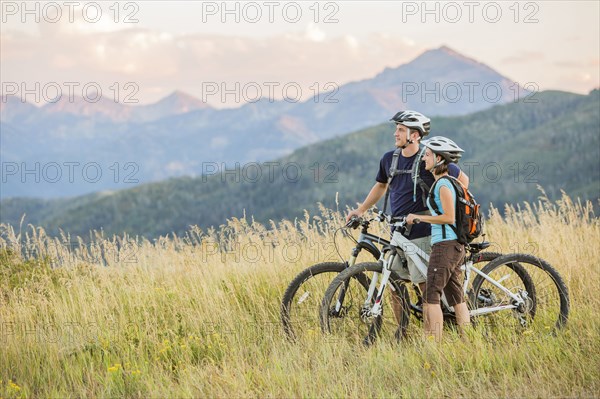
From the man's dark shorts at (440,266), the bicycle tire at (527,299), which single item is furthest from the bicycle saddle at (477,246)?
the man's dark shorts at (440,266)

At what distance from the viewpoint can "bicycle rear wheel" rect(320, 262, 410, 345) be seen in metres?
5.92

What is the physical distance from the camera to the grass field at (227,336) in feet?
16.5

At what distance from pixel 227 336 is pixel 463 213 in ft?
8.93

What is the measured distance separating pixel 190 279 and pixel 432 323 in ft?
12.0

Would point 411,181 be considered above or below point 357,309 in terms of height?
above

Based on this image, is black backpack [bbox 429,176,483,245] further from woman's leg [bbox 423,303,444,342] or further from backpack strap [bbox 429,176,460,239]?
woman's leg [bbox 423,303,444,342]

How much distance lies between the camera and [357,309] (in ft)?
20.6

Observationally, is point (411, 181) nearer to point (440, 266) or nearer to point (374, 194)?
point (374, 194)

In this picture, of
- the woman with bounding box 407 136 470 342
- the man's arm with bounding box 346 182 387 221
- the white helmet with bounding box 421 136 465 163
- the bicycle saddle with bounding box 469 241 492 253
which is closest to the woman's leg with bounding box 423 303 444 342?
the woman with bounding box 407 136 470 342

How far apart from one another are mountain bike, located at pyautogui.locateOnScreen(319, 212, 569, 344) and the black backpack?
0.33 meters

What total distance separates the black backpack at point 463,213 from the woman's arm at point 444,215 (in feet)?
0.41

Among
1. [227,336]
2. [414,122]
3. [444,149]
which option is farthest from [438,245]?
[227,336]

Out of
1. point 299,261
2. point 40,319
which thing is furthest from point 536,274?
point 40,319

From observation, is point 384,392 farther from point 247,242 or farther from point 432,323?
point 247,242
